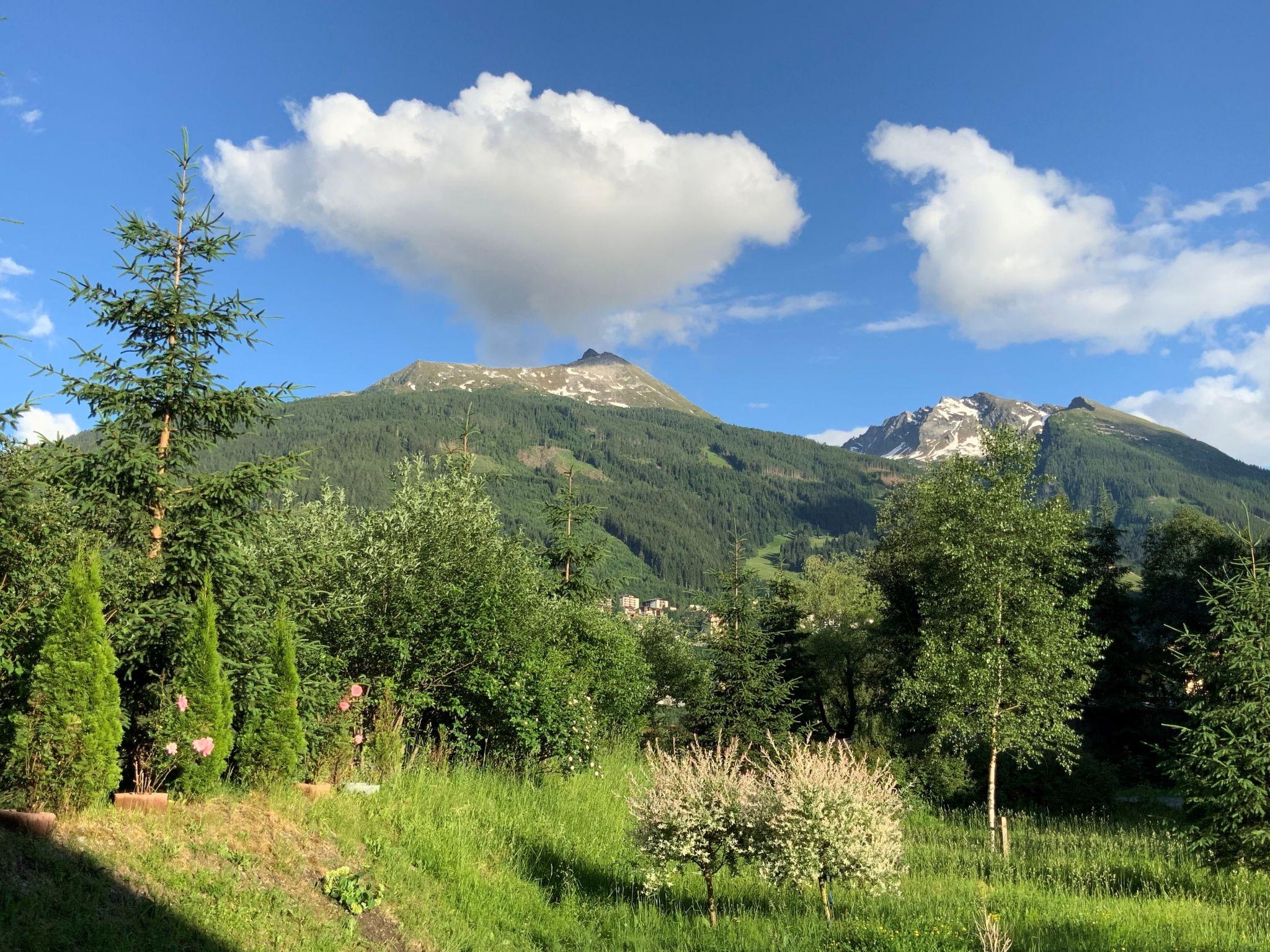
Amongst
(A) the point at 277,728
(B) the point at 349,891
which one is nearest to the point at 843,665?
(A) the point at 277,728

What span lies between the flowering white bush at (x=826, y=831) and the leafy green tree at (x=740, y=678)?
51.0 ft

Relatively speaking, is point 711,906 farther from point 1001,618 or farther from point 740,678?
point 740,678

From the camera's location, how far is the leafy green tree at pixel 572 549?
2969cm

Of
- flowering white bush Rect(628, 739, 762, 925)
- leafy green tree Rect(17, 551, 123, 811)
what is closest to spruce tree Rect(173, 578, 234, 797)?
leafy green tree Rect(17, 551, 123, 811)

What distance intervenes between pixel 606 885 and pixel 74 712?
27.3 feet

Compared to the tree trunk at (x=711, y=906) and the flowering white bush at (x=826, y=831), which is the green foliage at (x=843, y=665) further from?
the flowering white bush at (x=826, y=831)

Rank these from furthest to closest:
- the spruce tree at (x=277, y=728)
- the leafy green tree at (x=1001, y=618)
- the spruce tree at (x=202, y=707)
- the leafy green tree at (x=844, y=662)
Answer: the leafy green tree at (x=844, y=662)
the leafy green tree at (x=1001, y=618)
the spruce tree at (x=277, y=728)
the spruce tree at (x=202, y=707)

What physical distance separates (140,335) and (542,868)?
11.1 m

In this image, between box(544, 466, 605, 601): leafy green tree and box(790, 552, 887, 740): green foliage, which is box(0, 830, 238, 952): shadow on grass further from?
box(790, 552, 887, 740): green foliage

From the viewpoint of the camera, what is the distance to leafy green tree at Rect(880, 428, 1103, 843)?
21750mm

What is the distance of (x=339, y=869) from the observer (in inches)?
377

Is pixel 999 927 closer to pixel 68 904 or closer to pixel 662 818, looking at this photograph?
pixel 662 818

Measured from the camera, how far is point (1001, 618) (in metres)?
22.7

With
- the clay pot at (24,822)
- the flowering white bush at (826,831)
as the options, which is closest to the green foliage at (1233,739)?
the flowering white bush at (826,831)
